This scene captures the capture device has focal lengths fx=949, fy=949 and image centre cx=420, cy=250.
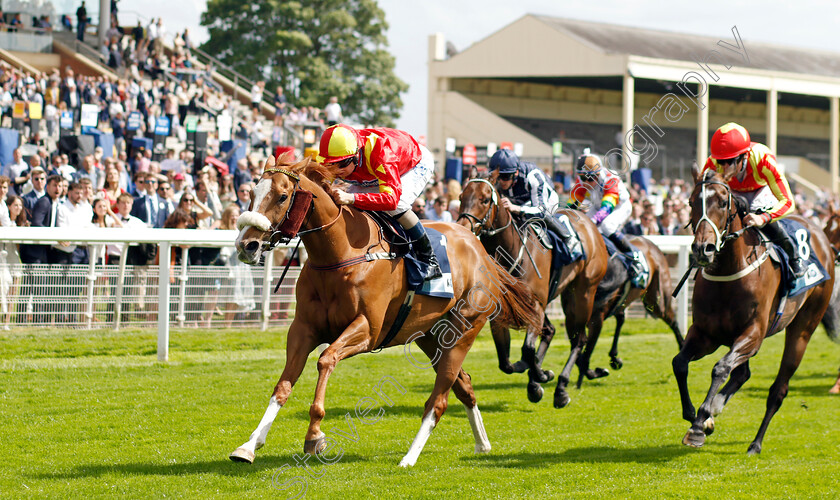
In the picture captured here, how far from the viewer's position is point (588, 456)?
5.47m

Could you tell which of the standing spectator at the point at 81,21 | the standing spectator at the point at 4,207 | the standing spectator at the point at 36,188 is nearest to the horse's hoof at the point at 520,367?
the standing spectator at the point at 4,207

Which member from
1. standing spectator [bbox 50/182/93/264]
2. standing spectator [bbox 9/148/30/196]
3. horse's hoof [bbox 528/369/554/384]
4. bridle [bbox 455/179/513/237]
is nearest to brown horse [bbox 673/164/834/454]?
horse's hoof [bbox 528/369/554/384]

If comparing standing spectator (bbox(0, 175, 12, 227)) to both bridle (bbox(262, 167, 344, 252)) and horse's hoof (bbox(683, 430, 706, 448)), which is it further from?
horse's hoof (bbox(683, 430, 706, 448))

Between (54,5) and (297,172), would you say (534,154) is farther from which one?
(297,172)

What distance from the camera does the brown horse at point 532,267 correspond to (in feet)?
22.6

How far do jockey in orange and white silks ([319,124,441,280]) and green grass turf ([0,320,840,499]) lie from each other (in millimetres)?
1220

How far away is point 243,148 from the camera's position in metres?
15.1

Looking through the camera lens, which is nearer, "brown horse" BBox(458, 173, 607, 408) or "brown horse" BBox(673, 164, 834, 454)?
"brown horse" BBox(673, 164, 834, 454)

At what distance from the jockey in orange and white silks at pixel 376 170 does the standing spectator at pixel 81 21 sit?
2142 centimetres

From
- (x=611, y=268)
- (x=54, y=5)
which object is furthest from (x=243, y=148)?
(x=54, y=5)

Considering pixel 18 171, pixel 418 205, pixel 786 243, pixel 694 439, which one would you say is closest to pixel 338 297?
pixel 694 439

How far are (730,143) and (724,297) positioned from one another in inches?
36.3

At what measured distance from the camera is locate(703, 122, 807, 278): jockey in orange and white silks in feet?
18.7

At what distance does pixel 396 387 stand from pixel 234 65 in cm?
2875
